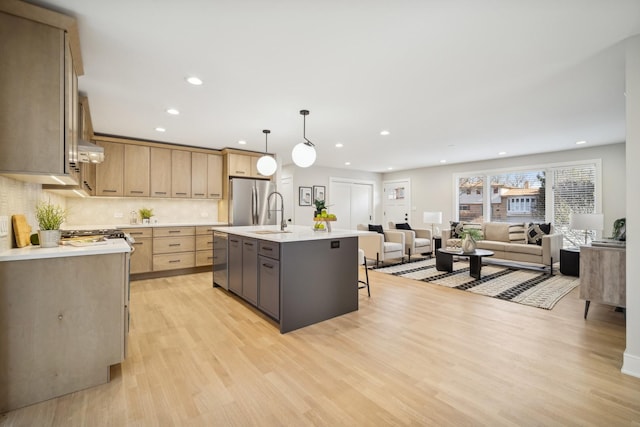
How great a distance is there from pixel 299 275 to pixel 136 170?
3.82 m

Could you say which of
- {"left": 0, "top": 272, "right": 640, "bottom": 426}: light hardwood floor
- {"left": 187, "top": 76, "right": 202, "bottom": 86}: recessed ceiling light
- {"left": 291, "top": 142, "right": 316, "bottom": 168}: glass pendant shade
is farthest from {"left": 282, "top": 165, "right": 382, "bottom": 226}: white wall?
{"left": 187, "top": 76, "right": 202, "bottom": 86}: recessed ceiling light

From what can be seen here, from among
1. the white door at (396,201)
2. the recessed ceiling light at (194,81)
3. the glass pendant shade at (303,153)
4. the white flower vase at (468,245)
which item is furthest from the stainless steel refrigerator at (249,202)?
the white door at (396,201)

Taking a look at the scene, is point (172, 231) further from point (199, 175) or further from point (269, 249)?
point (269, 249)

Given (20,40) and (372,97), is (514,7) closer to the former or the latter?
(372,97)

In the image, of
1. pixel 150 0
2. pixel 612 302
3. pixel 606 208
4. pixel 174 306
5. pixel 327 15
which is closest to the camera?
pixel 150 0

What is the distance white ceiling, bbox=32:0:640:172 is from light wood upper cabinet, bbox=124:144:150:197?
1.29 feet

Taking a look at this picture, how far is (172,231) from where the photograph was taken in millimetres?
4820

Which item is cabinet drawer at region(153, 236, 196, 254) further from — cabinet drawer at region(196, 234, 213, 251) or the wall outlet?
the wall outlet

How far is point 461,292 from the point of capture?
4.00m

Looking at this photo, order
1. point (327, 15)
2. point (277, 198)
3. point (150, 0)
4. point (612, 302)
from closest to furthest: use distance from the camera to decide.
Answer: point (150, 0) → point (327, 15) → point (612, 302) → point (277, 198)

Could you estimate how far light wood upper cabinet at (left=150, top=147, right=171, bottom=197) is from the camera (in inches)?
Answer: 195

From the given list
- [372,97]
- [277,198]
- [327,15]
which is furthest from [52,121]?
[277,198]

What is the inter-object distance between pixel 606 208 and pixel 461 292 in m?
3.85

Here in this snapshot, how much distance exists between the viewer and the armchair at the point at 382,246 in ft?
18.5
